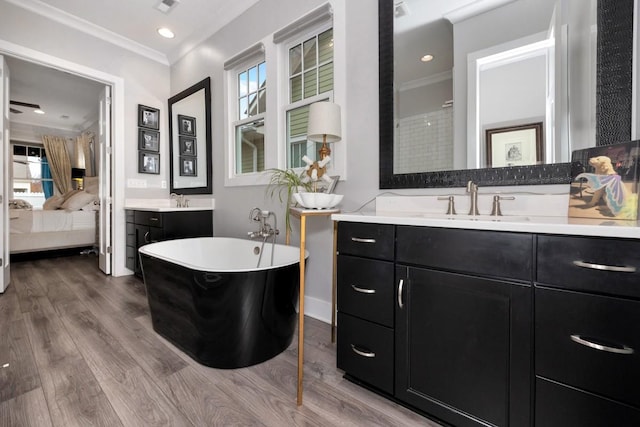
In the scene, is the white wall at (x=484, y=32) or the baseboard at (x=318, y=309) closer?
the white wall at (x=484, y=32)

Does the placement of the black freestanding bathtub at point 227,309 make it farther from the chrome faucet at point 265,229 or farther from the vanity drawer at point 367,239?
A: the chrome faucet at point 265,229

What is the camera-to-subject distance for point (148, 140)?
12.1 ft

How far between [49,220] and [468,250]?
5861mm

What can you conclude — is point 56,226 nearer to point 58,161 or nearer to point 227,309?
point 58,161

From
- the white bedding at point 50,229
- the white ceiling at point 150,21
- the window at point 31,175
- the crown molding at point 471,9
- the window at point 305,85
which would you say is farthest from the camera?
the window at point 31,175

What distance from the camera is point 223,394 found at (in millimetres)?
1354

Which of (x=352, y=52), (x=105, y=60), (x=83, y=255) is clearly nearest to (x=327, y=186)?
(x=352, y=52)

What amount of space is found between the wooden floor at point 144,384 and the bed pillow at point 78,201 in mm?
3228

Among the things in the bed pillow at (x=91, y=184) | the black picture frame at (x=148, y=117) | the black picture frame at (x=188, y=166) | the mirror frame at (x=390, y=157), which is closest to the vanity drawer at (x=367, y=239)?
the mirror frame at (x=390, y=157)

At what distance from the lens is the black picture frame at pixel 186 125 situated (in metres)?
3.55

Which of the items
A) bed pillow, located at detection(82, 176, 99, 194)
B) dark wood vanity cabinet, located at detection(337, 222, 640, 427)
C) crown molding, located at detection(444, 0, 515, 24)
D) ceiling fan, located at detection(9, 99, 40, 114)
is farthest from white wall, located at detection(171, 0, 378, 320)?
ceiling fan, located at detection(9, 99, 40, 114)

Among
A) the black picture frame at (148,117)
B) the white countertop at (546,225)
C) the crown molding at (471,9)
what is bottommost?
the white countertop at (546,225)

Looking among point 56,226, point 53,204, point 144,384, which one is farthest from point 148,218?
point 53,204

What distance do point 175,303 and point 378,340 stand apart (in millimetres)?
1239
